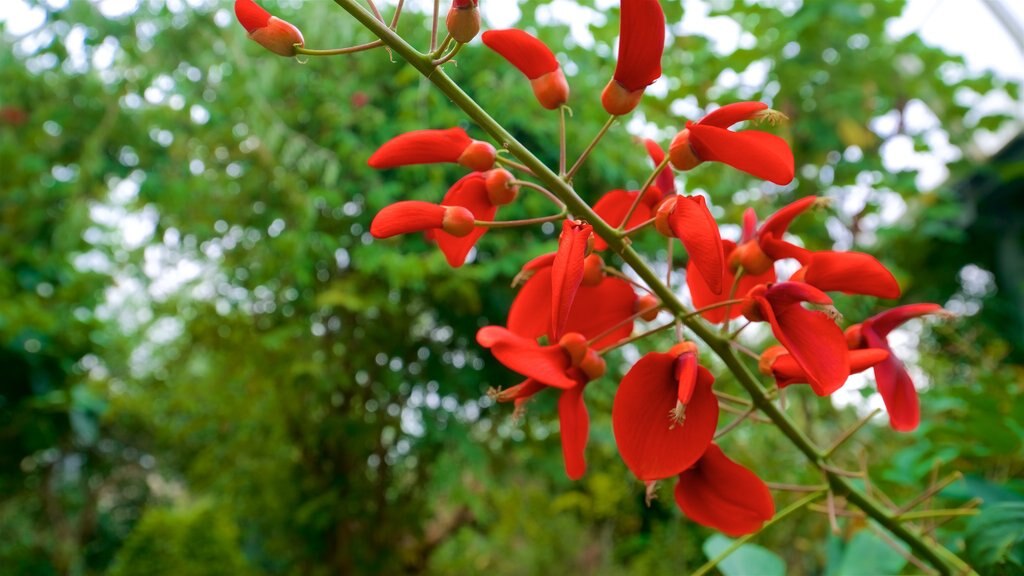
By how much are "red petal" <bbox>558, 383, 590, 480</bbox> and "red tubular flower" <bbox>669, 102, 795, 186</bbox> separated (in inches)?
4.6

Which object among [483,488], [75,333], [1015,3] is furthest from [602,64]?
[75,333]

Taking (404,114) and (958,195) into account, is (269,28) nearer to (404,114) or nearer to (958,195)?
(404,114)

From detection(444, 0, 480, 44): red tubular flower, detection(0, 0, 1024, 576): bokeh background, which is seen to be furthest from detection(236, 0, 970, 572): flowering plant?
detection(0, 0, 1024, 576): bokeh background

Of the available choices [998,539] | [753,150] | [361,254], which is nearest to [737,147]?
[753,150]

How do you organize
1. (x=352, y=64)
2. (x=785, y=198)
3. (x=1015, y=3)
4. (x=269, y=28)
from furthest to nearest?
(x=1015, y=3) < (x=785, y=198) < (x=352, y=64) < (x=269, y=28)

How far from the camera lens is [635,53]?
A: 30 cm

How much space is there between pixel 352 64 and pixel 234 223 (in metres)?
0.46

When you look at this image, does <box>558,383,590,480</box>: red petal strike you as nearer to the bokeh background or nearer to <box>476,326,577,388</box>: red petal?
<box>476,326,577,388</box>: red petal

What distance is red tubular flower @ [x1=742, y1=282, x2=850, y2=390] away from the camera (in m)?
0.28

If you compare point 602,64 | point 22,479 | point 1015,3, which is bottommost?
point 22,479

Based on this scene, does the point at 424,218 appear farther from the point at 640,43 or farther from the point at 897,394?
the point at 897,394

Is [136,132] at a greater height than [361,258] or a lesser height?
lesser

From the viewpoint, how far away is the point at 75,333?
2.17 metres

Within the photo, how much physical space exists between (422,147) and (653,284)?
12 cm
